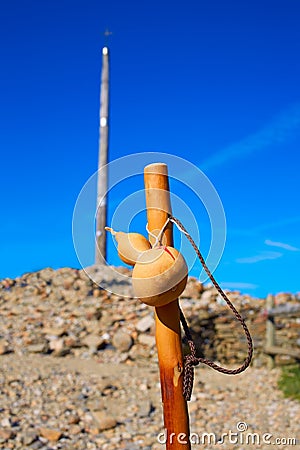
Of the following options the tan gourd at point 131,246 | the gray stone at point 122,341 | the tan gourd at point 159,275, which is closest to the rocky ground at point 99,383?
the gray stone at point 122,341

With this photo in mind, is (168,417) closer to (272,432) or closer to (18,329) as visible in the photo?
(272,432)

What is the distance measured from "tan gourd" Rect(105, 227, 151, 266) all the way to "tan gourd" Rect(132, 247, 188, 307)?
0.07 m

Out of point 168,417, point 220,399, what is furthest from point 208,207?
point 220,399

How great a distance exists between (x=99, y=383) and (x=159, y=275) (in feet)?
13.8

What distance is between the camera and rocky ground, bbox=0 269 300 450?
4.58 m

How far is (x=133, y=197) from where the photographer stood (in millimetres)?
2055

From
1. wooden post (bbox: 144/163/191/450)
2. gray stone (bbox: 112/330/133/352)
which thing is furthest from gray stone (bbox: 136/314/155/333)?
wooden post (bbox: 144/163/191/450)

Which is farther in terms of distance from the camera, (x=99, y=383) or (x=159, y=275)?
(x=99, y=383)

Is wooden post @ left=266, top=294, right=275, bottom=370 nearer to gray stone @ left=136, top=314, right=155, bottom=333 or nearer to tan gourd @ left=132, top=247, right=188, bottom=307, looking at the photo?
gray stone @ left=136, top=314, right=155, bottom=333

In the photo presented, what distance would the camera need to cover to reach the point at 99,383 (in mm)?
5668

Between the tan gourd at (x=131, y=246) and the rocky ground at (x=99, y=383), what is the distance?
2.81 ft

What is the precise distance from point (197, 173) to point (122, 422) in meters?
3.44

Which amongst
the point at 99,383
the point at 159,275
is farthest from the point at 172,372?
the point at 99,383

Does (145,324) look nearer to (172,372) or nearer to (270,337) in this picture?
(270,337)
